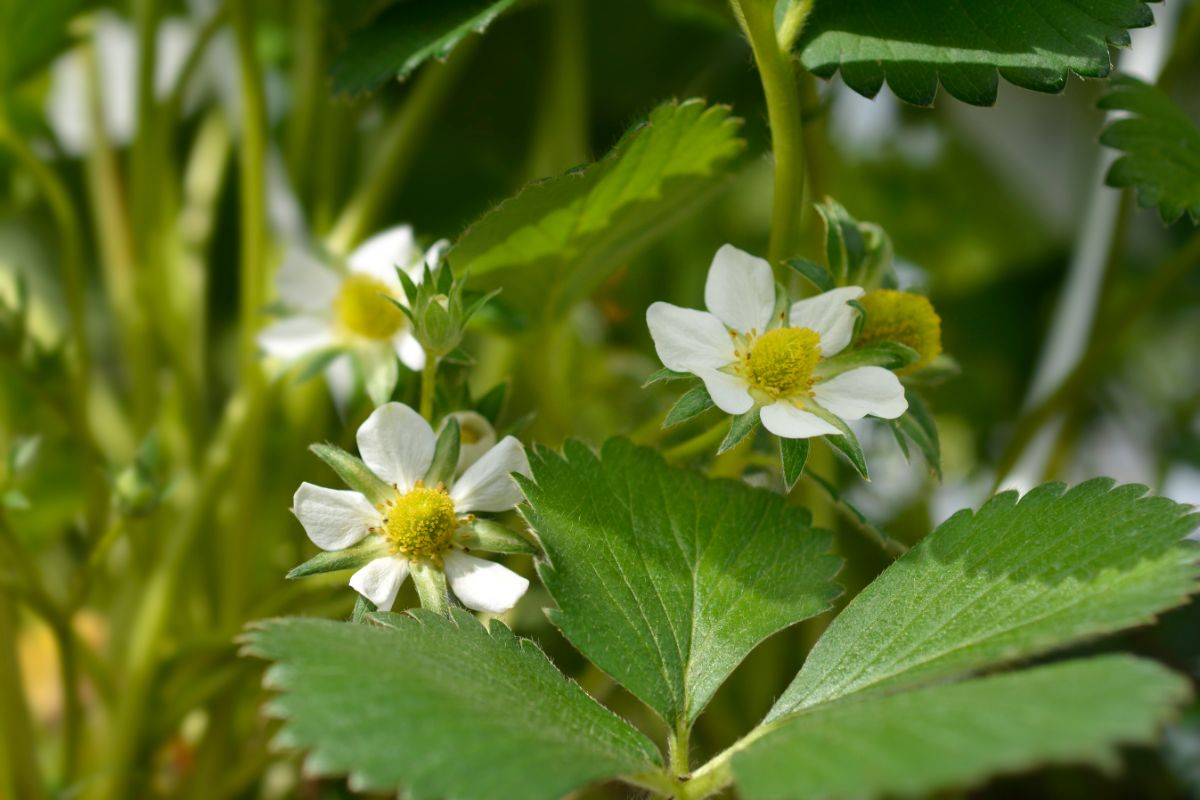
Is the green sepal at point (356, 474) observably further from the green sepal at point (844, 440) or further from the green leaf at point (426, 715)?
the green sepal at point (844, 440)

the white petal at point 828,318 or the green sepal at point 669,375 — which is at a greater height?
the white petal at point 828,318

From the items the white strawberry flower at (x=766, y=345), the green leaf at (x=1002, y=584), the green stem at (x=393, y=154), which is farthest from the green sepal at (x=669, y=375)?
the green stem at (x=393, y=154)

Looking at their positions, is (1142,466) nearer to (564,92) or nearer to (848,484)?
(848,484)

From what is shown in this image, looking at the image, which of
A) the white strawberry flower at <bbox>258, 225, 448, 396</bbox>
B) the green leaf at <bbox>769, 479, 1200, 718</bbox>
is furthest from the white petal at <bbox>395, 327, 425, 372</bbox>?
the green leaf at <bbox>769, 479, 1200, 718</bbox>

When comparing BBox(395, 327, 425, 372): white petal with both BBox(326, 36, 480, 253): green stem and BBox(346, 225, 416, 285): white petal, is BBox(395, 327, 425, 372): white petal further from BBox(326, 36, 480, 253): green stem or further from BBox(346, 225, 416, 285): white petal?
BBox(326, 36, 480, 253): green stem

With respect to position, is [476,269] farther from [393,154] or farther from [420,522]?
[393,154]

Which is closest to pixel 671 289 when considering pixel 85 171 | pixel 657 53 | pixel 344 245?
pixel 657 53

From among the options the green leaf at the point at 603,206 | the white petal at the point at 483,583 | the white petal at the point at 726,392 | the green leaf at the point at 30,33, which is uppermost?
the green leaf at the point at 30,33
